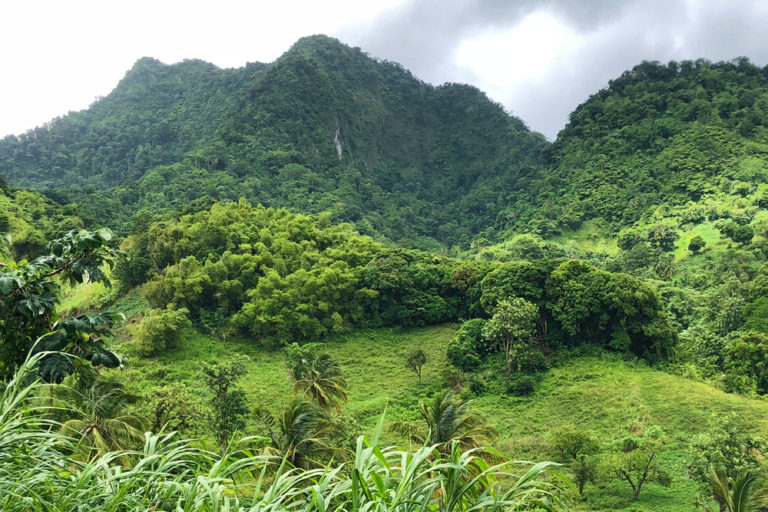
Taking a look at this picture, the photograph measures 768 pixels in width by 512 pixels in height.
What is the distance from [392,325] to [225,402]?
747 inches

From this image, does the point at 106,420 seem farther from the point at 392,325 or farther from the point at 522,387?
the point at 392,325

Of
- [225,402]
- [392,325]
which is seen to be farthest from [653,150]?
[225,402]

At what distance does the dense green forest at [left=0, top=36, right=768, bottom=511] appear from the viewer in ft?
11.7

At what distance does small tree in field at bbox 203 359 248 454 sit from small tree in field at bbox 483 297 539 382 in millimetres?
15452

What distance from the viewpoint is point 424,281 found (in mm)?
39406

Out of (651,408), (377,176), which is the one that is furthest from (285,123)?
(651,408)

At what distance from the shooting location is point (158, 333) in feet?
102

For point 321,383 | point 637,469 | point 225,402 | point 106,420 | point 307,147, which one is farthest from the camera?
point 307,147

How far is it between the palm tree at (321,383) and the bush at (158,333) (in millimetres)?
12551

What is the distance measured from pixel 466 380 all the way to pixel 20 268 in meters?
28.3

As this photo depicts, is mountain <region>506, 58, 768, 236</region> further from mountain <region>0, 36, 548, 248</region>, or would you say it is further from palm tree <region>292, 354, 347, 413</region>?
palm tree <region>292, 354, 347, 413</region>

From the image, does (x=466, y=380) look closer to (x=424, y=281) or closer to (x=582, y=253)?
(x=424, y=281)

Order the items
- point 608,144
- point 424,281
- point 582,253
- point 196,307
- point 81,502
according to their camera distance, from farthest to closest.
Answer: point 608,144 → point 582,253 → point 424,281 → point 196,307 → point 81,502

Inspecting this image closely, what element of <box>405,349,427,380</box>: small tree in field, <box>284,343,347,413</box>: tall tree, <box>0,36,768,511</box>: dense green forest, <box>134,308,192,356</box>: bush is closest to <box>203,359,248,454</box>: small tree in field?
<box>0,36,768,511</box>: dense green forest
